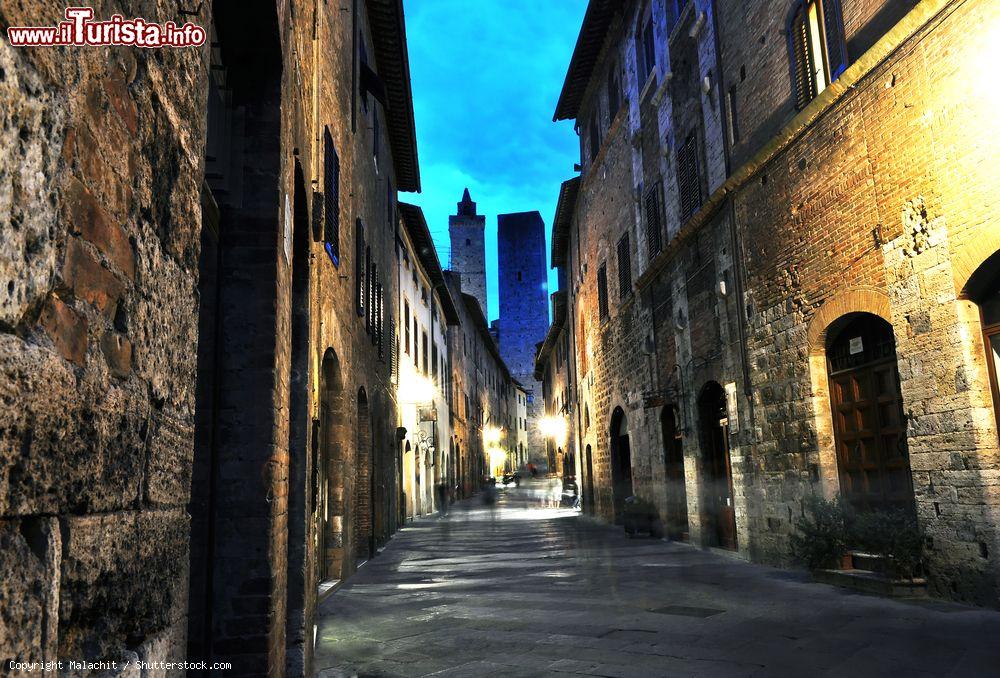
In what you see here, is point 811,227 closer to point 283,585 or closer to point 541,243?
point 283,585

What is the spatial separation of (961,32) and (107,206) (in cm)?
697

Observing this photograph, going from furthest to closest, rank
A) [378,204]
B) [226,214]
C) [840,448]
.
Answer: [378,204], [840,448], [226,214]

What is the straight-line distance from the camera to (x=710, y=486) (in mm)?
11805

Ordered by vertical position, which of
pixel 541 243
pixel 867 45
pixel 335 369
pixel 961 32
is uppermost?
pixel 541 243

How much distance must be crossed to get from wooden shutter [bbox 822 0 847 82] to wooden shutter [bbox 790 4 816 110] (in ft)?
1.37

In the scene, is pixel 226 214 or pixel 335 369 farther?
pixel 335 369

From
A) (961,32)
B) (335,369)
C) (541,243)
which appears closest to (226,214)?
(335,369)

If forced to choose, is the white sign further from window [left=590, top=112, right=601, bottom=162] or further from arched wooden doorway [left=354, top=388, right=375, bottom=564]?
window [left=590, top=112, right=601, bottom=162]

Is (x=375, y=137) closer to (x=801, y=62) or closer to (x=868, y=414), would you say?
(x=801, y=62)

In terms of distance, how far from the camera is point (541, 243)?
59.8 m

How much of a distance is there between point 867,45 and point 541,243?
5250 centimetres

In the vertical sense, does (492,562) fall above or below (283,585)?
below

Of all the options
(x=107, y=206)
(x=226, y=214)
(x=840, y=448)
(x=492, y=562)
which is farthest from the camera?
(x=492, y=562)

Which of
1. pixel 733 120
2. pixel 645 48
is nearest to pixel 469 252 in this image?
pixel 645 48
